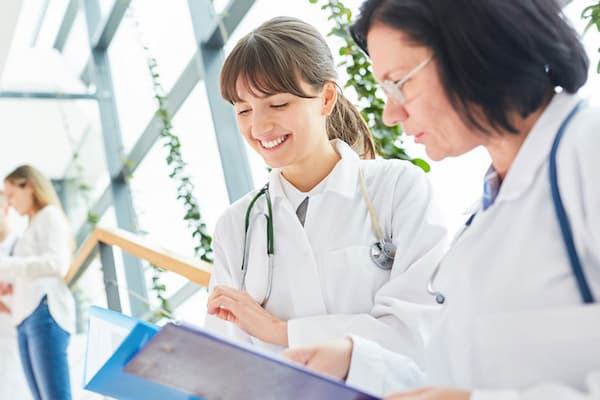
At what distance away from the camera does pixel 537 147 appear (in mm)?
1058

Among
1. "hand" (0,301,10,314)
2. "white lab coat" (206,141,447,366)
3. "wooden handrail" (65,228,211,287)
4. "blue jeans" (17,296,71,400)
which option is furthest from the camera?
"hand" (0,301,10,314)

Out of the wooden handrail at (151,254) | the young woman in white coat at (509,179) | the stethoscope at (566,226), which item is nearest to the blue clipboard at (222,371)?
the young woman in white coat at (509,179)

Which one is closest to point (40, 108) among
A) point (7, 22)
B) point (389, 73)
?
point (7, 22)

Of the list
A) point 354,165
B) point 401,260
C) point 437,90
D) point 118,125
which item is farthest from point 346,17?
point 118,125

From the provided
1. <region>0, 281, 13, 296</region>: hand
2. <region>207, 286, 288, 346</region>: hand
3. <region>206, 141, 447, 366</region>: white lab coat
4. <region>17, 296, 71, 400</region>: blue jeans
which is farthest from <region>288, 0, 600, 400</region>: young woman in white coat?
<region>0, 281, 13, 296</region>: hand

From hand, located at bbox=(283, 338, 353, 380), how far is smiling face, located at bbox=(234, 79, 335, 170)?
0.61 meters

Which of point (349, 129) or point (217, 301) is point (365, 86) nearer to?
point (349, 129)

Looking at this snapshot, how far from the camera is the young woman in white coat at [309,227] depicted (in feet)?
5.30

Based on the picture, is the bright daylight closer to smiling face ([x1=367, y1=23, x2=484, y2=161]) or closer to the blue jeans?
smiling face ([x1=367, y1=23, x2=484, y2=161])

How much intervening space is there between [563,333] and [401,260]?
708mm

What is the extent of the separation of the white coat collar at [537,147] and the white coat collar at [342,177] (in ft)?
2.40

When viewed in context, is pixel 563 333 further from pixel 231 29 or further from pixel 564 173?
pixel 231 29

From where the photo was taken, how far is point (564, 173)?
3.25 feet

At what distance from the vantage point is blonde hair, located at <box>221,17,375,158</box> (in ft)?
5.75
